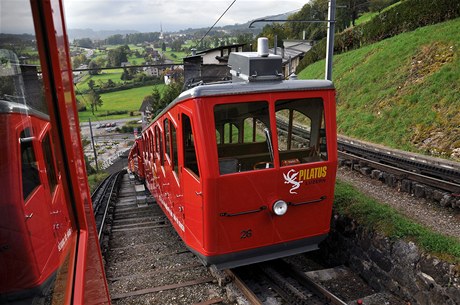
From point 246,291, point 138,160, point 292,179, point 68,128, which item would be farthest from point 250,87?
point 138,160

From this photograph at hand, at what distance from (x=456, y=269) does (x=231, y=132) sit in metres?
3.66

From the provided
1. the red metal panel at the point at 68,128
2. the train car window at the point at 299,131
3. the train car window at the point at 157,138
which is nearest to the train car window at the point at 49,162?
the red metal panel at the point at 68,128

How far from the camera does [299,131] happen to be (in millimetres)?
5684

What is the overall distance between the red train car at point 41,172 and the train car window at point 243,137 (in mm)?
3008

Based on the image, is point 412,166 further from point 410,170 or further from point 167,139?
point 167,139

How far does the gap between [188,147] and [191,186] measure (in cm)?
61

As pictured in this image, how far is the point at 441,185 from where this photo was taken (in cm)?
798

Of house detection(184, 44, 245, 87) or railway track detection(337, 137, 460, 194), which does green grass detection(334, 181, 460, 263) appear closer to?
railway track detection(337, 137, 460, 194)

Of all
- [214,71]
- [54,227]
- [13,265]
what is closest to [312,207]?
[54,227]

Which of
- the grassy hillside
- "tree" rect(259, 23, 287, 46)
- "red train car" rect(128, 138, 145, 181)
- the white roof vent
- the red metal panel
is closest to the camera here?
the red metal panel

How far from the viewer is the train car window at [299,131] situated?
5.52 metres

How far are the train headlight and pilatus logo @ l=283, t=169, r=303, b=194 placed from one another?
0.26 m

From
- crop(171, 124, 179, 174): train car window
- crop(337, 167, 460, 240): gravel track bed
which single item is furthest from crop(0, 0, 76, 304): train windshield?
crop(337, 167, 460, 240): gravel track bed

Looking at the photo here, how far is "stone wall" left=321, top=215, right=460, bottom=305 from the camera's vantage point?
16.4 feet
